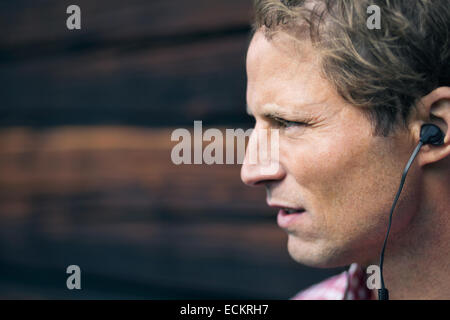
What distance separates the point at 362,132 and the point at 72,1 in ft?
5.08

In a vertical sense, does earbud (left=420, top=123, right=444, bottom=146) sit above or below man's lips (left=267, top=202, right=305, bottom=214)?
above

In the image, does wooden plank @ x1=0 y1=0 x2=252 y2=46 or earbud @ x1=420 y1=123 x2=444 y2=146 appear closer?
earbud @ x1=420 y1=123 x2=444 y2=146

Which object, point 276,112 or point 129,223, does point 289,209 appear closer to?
point 276,112

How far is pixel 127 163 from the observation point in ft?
6.45

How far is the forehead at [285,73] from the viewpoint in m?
0.94

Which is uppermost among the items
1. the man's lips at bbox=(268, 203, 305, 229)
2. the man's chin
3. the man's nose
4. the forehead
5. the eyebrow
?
the forehead

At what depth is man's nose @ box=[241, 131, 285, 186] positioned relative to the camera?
39.1 inches

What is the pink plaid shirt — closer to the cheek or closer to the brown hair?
the cheek

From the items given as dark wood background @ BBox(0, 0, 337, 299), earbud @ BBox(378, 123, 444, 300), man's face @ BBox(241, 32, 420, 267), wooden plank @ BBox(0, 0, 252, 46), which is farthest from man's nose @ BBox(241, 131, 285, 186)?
wooden plank @ BBox(0, 0, 252, 46)

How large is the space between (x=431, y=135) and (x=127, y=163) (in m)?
1.31

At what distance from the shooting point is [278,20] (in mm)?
987

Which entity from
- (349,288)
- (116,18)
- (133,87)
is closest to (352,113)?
(349,288)

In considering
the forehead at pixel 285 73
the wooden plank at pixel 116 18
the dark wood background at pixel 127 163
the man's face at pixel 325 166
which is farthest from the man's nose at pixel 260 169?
the wooden plank at pixel 116 18
